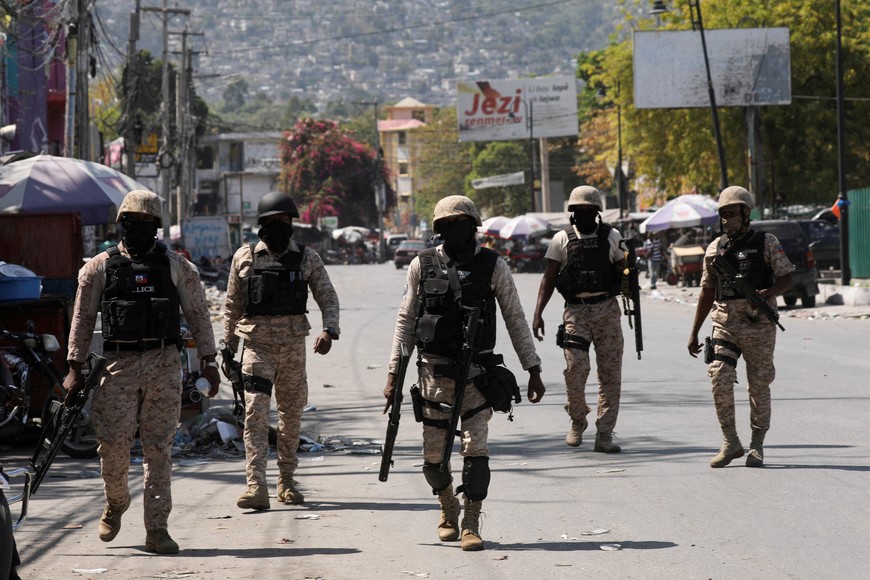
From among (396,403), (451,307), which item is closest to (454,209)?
(451,307)

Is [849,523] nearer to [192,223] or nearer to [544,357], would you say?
[544,357]

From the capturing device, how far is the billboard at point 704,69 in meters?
44.6

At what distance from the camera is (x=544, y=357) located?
18.9 metres

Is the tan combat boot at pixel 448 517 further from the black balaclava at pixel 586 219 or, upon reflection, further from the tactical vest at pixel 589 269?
the black balaclava at pixel 586 219

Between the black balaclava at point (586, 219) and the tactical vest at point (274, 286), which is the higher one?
the black balaclava at point (586, 219)

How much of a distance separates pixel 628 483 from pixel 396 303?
2555cm

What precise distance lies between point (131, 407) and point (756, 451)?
4.26 m

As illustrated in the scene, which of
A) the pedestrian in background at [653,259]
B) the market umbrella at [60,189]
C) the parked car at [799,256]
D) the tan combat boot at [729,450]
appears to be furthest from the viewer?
the pedestrian in background at [653,259]

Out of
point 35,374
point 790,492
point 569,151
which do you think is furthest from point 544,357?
point 569,151

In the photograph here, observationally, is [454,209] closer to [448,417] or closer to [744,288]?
[448,417]

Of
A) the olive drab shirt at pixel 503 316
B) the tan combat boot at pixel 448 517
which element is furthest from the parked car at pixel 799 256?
the tan combat boot at pixel 448 517

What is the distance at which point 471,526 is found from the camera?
6.94 metres

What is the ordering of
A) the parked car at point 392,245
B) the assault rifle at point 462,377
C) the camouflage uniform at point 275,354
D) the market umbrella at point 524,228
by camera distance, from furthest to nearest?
the parked car at point 392,245 → the market umbrella at point 524,228 → the camouflage uniform at point 275,354 → the assault rifle at point 462,377

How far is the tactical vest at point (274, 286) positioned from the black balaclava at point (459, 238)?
1.56 metres
